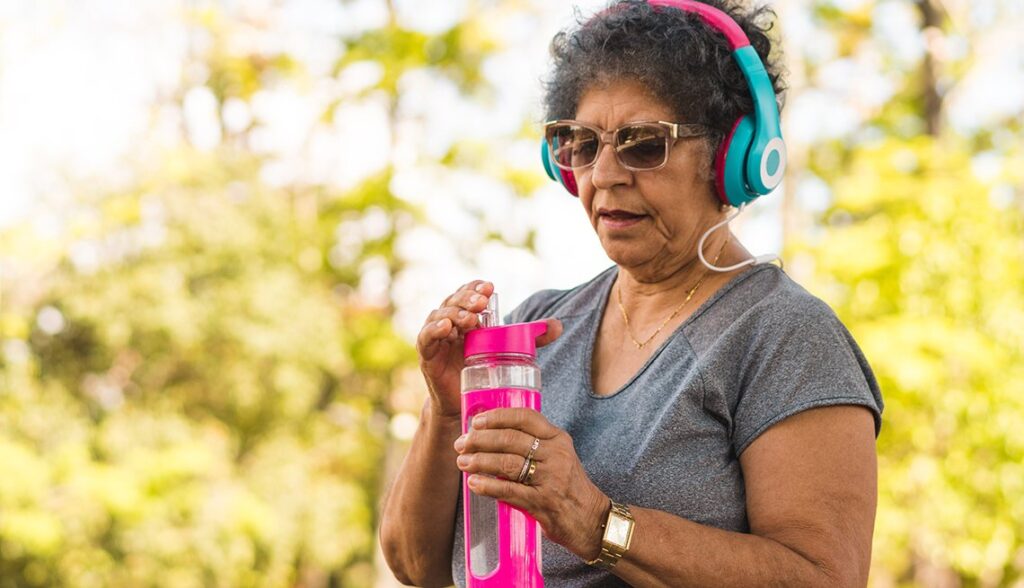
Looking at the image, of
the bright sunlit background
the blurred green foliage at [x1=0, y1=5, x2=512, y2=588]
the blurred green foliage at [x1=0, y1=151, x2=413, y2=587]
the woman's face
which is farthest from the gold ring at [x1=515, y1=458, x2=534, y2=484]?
the blurred green foliage at [x1=0, y1=151, x2=413, y2=587]

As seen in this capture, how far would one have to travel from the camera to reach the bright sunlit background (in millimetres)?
9391

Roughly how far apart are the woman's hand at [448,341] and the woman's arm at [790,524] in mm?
348

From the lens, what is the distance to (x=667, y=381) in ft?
5.26

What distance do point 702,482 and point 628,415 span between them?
0.56 ft

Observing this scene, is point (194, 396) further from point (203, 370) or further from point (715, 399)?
point (715, 399)

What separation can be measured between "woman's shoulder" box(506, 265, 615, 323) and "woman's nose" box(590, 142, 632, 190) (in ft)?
1.04

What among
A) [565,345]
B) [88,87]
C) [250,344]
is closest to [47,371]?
[250,344]

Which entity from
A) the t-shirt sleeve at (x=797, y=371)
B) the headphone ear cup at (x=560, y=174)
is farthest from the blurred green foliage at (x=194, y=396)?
the t-shirt sleeve at (x=797, y=371)

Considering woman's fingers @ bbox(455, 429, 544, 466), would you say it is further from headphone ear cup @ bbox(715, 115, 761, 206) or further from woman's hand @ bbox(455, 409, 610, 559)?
headphone ear cup @ bbox(715, 115, 761, 206)

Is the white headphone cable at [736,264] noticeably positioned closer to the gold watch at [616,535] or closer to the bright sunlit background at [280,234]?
the gold watch at [616,535]

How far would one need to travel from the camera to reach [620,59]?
168cm

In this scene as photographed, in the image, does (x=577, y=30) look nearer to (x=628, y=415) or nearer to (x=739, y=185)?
(x=739, y=185)

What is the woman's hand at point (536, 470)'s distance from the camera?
1.26m

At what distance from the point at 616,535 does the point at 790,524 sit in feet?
0.83
